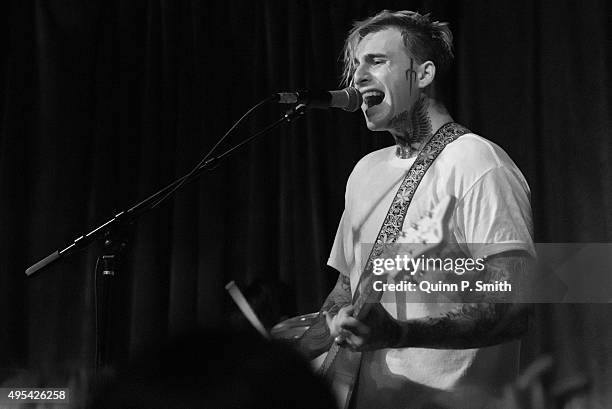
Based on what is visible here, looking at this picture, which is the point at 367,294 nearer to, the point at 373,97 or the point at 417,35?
the point at 373,97

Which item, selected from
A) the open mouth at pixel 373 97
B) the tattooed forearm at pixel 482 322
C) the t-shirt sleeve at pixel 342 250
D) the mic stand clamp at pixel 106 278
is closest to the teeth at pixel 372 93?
the open mouth at pixel 373 97

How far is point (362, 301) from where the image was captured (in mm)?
2098

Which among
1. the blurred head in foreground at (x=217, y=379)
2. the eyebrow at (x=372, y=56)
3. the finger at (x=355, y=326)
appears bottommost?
the finger at (x=355, y=326)

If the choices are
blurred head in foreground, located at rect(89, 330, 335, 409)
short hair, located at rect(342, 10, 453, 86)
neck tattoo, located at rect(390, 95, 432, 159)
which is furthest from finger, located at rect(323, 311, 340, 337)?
blurred head in foreground, located at rect(89, 330, 335, 409)

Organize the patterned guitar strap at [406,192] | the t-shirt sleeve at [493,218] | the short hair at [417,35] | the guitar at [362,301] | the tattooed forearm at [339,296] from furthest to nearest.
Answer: the short hair at [417,35]
the tattooed forearm at [339,296]
the patterned guitar strap at [406,192]
the t-shirt sleeve at [493,218]
the guitar at [362,301]

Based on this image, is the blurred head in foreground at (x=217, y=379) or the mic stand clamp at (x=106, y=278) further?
the mic stand clamp at (x=106, y=278)

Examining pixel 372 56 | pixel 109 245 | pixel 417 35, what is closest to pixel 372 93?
pixel 372 56

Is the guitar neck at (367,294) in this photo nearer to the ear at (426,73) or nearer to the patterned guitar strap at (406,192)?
the patterned guitar strap at (406,192)

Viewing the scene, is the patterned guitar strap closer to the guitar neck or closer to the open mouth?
the guitar neck

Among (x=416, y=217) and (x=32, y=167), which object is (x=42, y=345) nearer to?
(x=32, y=167)

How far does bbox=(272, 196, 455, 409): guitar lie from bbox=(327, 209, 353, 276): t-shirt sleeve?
0.17m

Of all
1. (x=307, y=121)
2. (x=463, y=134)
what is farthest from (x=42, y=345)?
(x=463, y=134)

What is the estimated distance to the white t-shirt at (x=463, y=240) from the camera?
6.81ft

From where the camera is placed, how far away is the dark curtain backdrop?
2389 millimetres
